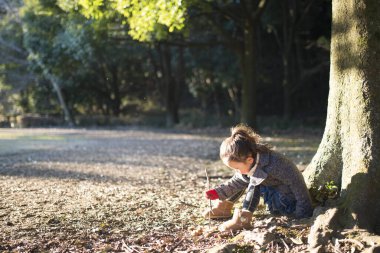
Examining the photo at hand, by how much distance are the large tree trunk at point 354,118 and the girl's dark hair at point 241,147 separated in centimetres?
81

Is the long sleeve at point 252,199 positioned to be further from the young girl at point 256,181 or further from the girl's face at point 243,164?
the girl's face at point 243,164

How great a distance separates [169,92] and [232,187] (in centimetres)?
2049

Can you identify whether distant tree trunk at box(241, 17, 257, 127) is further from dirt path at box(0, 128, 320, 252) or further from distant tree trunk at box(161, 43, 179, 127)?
distant tree trunk at box(161, 43, 179, 127)

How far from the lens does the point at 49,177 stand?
25.2ft

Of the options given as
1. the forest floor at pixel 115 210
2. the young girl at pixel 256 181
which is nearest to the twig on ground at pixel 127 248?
the forest floor at pixel 115 210

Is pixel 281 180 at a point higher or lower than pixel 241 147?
lower

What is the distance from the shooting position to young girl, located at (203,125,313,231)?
406 centimetres

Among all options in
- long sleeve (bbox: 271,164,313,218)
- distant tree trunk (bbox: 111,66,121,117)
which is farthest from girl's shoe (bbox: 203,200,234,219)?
distant tree trunk (bbox: 111,66,121,117)

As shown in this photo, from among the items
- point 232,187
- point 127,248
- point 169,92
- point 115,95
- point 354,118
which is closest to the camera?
point 127,248

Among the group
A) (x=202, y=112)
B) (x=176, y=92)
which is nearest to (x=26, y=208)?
(x=176, y=92)

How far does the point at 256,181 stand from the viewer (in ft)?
13.5

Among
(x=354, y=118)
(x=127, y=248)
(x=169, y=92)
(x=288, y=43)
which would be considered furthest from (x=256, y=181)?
(x=169, y=92)

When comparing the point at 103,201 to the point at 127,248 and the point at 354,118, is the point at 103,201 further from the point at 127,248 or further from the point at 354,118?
the point at 354,118

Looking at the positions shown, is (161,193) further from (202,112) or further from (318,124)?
(202,112)
